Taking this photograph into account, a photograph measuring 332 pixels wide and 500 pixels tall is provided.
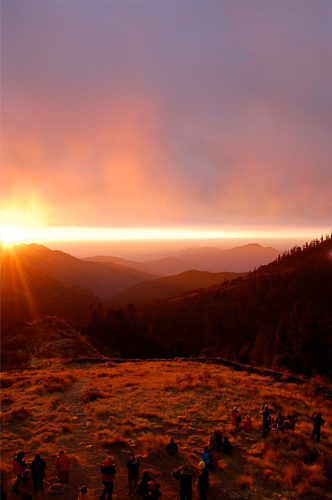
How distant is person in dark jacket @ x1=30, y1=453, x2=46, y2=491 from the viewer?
12117 mm

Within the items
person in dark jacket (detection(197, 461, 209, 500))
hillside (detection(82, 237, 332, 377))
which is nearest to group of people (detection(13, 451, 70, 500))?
person in dark jacket (detection(197, 461, 209, 500))

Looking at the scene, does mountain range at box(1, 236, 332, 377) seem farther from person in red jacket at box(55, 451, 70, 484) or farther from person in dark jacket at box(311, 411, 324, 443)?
person in red jacket at box(55, 451, 70, 484)

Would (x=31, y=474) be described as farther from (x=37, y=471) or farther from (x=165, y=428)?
(x=165, y=428)

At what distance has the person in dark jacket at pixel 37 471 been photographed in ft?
39.8

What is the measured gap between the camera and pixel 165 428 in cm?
1892

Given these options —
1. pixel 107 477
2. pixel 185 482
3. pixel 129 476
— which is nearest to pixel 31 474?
A: pixel 107 477

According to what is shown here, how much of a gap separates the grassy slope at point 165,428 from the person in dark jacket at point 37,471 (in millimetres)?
1173

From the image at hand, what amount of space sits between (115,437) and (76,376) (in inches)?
737

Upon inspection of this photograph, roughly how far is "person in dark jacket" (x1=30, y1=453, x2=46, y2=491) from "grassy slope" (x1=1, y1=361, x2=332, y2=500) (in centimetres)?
117

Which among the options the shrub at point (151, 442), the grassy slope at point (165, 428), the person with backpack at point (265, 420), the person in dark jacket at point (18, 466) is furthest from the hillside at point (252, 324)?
the person in dark jacket at point (18, 466)

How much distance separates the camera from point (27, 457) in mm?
15188

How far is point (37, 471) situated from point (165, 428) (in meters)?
8.63

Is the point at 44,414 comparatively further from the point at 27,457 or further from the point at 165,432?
the point at 165,432

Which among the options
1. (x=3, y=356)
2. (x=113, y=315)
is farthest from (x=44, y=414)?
(x=113, y=315)
